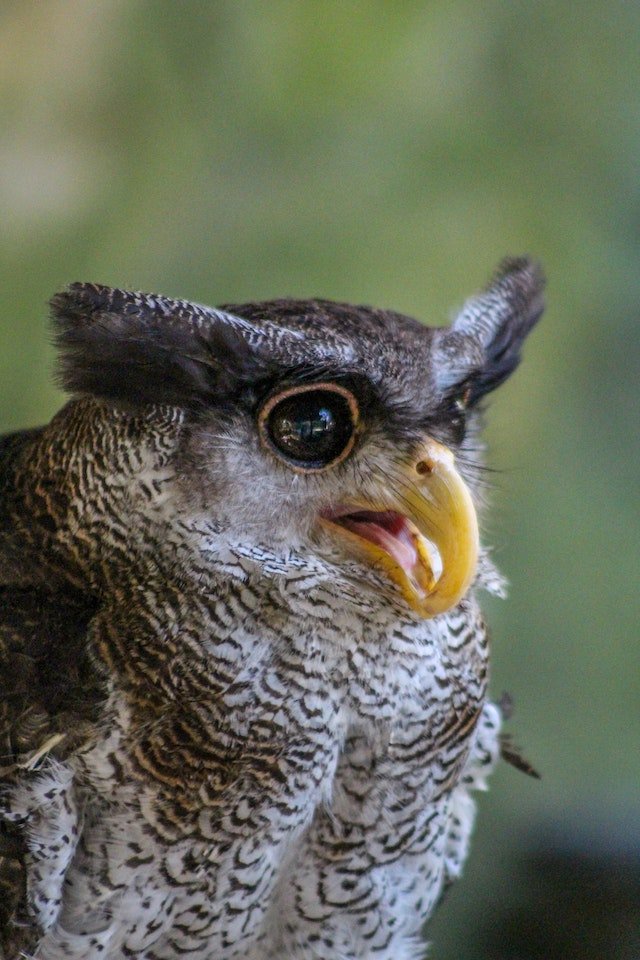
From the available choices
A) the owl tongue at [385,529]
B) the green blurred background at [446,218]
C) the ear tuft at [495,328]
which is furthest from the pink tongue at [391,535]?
the green blurred background at [446,218]

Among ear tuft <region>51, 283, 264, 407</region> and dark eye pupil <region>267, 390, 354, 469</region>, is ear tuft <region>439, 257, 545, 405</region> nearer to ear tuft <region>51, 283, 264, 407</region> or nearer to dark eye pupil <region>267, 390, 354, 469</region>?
dark eye pupil <region>267, 390, 354, 469</region>

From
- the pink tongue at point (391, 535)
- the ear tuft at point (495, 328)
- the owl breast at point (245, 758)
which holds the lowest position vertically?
the owl breast at point (245, 758)

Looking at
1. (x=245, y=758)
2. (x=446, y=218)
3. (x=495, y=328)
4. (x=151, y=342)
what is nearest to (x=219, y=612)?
(x=245, y=758)

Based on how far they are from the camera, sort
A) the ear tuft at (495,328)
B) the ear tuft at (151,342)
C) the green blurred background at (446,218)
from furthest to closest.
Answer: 1. the green blurred background at (446,218)
2. the ear tuft at (495,328)
3. the ear tuft at (151,342)

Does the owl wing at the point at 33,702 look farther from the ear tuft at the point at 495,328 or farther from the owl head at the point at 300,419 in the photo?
the ear tuft at the point at 495,328

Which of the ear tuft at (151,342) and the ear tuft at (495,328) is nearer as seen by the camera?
the ear tuft at (151,342)

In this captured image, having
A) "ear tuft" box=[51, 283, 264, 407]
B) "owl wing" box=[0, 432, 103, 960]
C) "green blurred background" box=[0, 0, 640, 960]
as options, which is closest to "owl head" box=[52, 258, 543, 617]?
"ear tuft" box=[51, 283, 264, 407]

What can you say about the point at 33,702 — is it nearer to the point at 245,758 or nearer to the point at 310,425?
the point at 245,758
